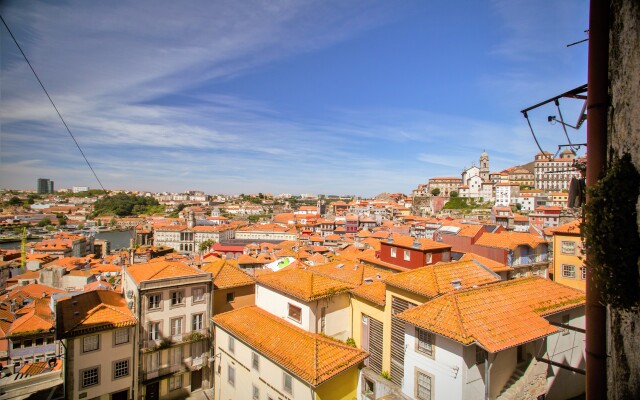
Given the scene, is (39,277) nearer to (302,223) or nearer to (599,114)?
(599,114)

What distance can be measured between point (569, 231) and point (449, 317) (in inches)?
585

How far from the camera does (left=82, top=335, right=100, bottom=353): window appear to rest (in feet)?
50.6

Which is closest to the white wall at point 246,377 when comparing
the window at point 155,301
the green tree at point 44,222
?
the window at point 155,301

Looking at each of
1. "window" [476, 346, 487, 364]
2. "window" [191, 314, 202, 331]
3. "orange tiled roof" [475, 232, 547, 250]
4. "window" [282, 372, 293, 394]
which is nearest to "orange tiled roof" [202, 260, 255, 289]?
"window" [191, 314, 202, 331]

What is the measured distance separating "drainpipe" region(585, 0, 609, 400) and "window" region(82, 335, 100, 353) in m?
19.1

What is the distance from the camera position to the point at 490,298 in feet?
36.9

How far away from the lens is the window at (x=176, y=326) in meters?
17.7

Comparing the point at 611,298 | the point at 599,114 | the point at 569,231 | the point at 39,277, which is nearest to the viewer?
the point at 611,298

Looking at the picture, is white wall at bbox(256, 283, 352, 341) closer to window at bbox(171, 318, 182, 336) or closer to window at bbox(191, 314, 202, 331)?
window at bbox(191, 314, 202, 331)

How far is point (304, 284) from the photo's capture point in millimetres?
15719

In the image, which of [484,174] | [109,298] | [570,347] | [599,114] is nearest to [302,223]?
[484,174]

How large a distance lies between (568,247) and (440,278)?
1255cm

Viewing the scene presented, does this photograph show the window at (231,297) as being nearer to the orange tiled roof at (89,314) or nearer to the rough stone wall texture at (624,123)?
the orange tiled roof at (89,314)

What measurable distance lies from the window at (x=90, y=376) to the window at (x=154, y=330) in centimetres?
256
